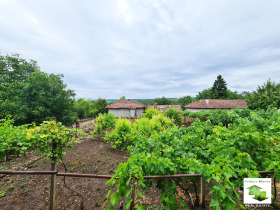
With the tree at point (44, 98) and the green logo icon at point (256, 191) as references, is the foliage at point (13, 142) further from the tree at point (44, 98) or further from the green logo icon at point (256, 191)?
the tree at point (44, 98)

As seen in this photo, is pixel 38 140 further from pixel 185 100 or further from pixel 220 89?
pixel 185 100

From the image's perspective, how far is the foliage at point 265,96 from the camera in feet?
41.6

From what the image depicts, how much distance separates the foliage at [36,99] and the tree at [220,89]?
40992 millimetres

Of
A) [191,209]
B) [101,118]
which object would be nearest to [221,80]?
[101,118]

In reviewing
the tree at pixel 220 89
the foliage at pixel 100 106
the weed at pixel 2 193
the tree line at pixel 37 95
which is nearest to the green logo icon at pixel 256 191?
the weed at pixel 2 193

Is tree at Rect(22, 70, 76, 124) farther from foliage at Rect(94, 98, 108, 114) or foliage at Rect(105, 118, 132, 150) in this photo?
foliage at Rect(94, 98, 108, 114)

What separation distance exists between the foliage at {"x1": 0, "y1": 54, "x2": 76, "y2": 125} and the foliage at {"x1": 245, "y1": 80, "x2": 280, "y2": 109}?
Result: 2122cm

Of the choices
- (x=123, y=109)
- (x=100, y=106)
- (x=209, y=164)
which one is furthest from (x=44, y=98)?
(x=100, y=106)

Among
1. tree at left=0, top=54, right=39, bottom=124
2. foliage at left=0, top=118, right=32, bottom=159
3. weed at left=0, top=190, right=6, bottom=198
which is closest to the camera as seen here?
foliage at left=0, top=118, right=32, bottom=159

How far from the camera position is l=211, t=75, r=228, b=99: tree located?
37.7 m

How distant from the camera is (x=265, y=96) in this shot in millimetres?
13250

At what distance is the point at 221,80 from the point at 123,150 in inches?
1692

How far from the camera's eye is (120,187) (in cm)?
142

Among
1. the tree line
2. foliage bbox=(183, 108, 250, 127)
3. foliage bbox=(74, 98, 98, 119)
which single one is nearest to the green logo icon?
foliage bbox=(183, 108, 250, 127)
